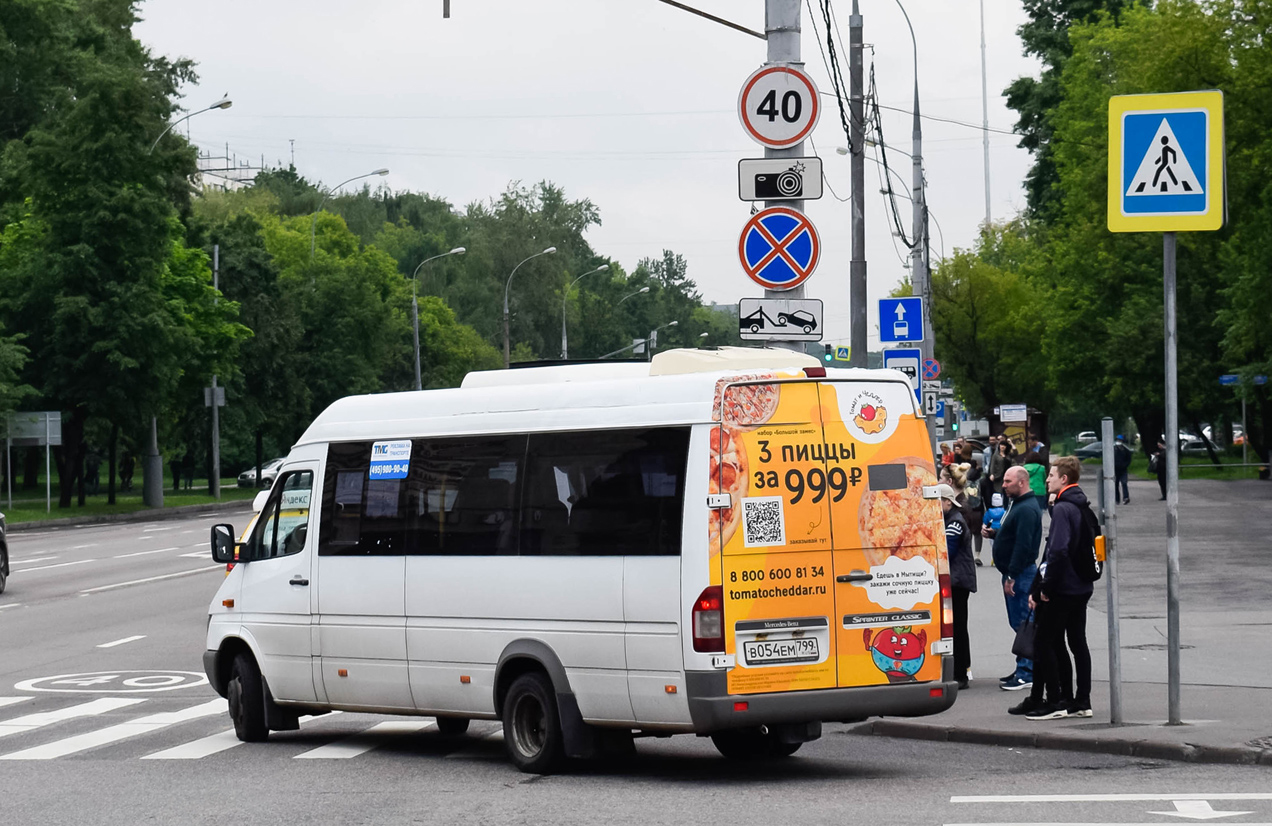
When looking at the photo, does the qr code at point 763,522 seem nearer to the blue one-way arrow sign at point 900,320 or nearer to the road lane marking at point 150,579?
the blue one-way arrow sign at point 900,320

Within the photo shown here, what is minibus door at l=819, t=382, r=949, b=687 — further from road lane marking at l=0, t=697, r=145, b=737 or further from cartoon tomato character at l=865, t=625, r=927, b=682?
road lane marking at l=0, t=697, r=145, b=737

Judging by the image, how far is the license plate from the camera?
938 centimetres

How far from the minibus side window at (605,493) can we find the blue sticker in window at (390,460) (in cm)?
120

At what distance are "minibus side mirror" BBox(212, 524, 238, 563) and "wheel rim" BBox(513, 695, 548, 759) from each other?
3.15 meters

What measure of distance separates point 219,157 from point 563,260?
3190 inches

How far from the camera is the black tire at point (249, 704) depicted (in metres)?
12.2

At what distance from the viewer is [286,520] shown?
1231 centimetres

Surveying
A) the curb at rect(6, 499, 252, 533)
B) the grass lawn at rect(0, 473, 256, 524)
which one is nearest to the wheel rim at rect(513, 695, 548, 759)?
the curb at rect(6, 499, 252, 533)

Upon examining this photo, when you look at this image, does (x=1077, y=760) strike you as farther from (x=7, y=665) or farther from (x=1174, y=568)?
(x=7, y=665)

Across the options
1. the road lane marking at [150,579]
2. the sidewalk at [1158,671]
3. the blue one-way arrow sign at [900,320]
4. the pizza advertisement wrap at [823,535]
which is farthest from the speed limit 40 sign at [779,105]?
the road lane marking at [150,579]

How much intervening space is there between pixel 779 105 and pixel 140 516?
42.7 meters

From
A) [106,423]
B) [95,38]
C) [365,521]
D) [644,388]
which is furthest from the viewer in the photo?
[95,38]

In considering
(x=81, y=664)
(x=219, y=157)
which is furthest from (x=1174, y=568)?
(x=219, y=157)

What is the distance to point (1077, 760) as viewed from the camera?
1027 cm
